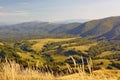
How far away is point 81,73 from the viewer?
531cm

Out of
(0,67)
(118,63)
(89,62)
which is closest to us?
(89,62)

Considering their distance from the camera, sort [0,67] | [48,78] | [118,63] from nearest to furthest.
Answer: [48,78] < [0,67] < [118,63]

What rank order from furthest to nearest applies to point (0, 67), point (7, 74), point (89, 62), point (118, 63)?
point (118, 63) < point (0, 67) < point (7, 74) < point (89, 62)

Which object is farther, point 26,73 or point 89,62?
point 26,73

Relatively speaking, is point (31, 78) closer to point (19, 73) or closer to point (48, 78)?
point (48, 78)

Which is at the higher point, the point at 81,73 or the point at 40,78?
the point at 81,73

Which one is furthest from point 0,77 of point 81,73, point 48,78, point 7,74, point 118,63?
point 118,63

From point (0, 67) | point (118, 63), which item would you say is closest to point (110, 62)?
point (118, 63)

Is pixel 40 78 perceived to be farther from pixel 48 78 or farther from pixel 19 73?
pixel 19 73

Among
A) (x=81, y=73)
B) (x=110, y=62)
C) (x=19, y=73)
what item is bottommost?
(x=110, y=62)

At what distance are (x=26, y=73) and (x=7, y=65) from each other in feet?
2.17

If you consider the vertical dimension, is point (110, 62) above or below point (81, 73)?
below

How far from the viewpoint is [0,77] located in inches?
301

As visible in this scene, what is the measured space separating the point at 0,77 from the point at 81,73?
128 inches
